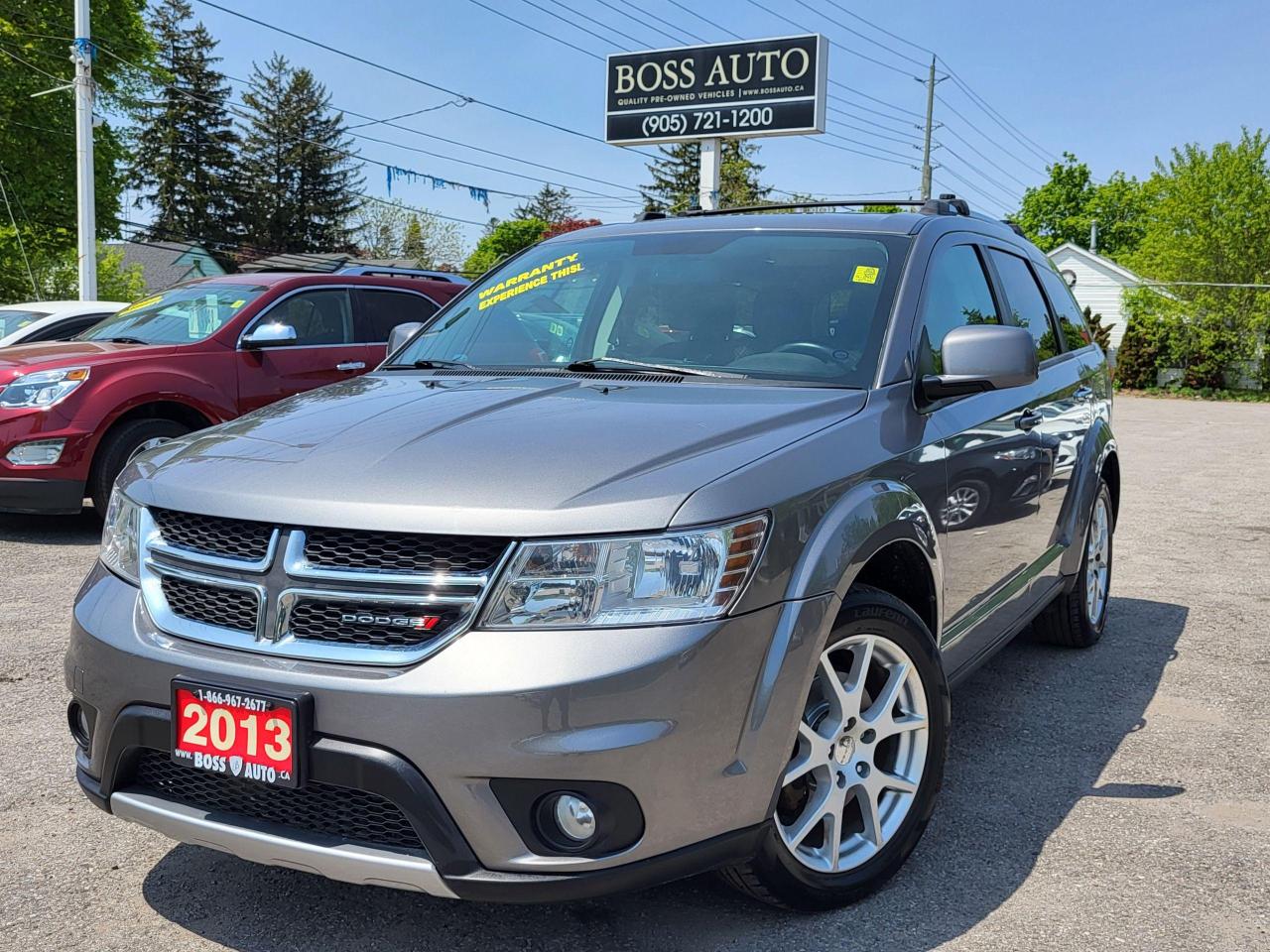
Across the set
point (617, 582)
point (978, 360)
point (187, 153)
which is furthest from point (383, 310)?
point (187, 153)

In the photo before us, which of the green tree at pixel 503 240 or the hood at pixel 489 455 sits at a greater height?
the green tree at pixel 503 240

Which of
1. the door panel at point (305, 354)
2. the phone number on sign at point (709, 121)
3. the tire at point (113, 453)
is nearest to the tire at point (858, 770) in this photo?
the tire at point (113, 453)

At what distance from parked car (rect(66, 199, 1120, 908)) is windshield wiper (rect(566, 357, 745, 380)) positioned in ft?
0.08

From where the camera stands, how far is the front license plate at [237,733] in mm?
2270

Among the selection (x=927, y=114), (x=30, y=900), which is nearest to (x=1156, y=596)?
(x=30, y=900)

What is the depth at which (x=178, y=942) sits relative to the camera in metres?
2.67

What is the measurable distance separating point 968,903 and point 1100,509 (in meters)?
2.98

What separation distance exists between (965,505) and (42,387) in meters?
6.10

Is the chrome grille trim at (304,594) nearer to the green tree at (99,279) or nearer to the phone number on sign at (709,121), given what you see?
the green tree at (99,279)

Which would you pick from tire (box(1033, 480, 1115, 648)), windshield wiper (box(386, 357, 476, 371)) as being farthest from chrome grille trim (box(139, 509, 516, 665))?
tire (box(1033, 480, 1115, 648))

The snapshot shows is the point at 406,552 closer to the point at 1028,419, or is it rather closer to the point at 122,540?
the point at 122,540

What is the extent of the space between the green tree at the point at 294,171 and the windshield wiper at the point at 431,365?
197ft

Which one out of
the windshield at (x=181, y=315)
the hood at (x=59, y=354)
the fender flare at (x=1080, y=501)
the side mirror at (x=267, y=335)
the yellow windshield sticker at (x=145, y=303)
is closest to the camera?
the fender flare at (x=1080, y=501)

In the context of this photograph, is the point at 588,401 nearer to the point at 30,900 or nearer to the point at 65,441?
the point at 30,900
